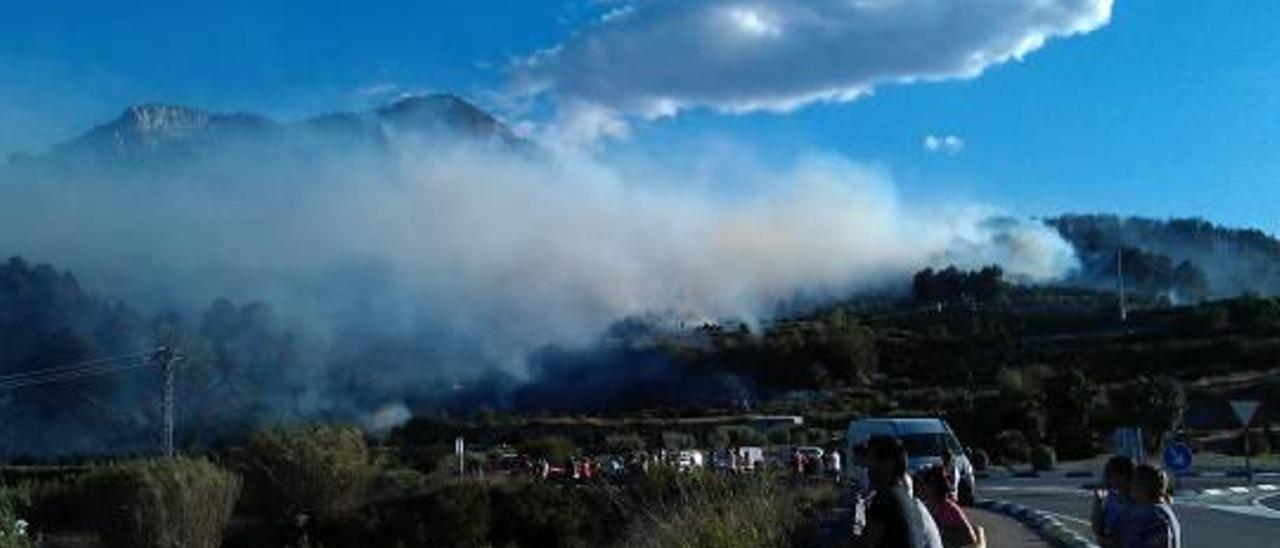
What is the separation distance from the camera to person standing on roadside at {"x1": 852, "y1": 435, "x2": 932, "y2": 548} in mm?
7887

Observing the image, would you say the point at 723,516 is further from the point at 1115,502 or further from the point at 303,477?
the point at 303,477

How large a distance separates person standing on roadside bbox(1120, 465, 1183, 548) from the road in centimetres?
1259

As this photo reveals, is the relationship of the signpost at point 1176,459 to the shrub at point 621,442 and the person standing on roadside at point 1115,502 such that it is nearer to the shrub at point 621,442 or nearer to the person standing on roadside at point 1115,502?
the person standing on roadside at point 1115,502

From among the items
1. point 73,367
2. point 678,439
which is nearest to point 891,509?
point 678,439

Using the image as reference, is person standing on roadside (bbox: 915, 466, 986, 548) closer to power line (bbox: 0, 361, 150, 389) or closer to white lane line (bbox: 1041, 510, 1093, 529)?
white lane line (bbox: 1041, 510, 1093, 529)

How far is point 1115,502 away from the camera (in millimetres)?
10438

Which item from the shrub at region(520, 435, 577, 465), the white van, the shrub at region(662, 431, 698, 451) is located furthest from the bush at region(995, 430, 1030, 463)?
the white van

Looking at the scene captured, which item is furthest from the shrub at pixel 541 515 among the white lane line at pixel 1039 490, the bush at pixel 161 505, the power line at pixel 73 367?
the power line at pixel 73 367

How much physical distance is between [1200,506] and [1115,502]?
21.2 m

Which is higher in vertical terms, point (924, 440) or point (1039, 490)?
point (924, 440)

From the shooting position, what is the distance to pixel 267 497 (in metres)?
53.5

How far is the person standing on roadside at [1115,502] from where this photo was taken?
9.77m

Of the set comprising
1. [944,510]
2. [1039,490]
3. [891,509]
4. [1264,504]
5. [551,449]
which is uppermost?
[891,509]

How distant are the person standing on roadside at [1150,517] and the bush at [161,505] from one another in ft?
117
